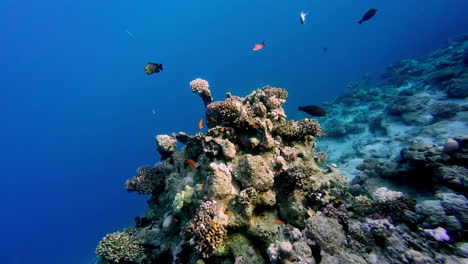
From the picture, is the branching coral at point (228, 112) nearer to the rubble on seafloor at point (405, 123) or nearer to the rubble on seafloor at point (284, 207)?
the rubble on seafloor at point (284, 207)

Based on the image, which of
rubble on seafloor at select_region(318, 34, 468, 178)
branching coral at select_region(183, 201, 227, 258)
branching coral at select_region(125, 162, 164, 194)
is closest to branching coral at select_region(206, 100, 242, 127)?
branching coral at select_region(183, 201, 227, 258)

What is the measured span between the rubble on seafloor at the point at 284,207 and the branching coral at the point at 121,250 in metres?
0.03

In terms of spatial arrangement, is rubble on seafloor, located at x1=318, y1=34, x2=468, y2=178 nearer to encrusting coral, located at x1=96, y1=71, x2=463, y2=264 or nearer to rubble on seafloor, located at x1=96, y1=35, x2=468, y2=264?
rubble on seafloor, located at x1=96, y1=35, x2=468, y2=264

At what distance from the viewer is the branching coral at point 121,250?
17.7 ft

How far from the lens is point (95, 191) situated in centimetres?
7856

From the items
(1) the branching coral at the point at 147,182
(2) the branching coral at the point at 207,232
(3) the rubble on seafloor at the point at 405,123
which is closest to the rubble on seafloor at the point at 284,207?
(2) the branching coral at the point at 207,232

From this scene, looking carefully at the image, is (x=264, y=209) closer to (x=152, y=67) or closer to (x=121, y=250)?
(x=121, y=250)

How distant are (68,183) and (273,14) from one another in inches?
7807

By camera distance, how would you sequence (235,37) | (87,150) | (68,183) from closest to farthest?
(68,183) → (87,150) → (235,37)

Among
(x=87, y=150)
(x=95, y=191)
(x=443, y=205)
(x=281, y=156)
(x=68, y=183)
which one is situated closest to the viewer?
(x=443, y=205)

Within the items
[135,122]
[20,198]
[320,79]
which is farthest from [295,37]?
[20,198]

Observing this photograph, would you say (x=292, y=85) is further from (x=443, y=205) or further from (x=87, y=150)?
(x=87, y=150)

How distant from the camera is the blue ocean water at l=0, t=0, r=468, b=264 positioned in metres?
68.1

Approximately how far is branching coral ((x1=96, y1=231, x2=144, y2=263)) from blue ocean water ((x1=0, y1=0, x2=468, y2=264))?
1570 inches
